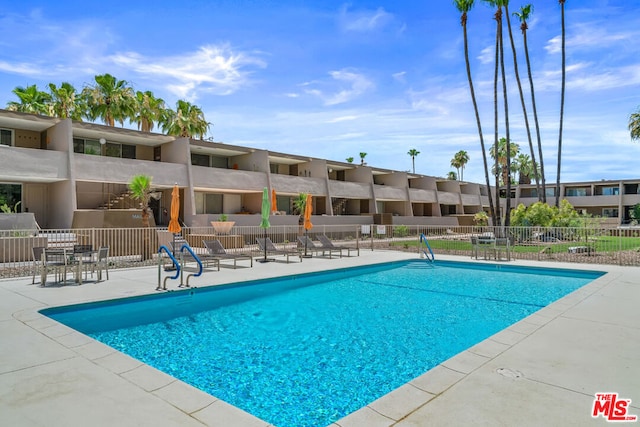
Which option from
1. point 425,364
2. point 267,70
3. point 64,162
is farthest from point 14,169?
point 425,364

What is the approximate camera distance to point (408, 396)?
382 centimetres

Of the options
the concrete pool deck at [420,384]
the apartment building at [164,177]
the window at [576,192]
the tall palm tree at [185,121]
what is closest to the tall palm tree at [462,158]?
the window at [576,192]

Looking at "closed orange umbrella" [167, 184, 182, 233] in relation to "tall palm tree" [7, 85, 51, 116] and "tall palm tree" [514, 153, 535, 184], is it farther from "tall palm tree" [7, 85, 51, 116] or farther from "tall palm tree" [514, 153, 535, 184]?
"tall palm tree" [514, 153, 535, 184]

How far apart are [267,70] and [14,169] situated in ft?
42.7

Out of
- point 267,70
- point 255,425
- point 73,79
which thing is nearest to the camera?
point 255,425

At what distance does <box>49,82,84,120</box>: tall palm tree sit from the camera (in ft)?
94.4

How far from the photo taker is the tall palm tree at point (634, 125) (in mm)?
33919

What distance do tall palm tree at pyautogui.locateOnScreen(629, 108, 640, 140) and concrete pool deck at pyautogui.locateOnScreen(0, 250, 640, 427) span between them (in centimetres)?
3572

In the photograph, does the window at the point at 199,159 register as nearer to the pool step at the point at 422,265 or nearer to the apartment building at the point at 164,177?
the apartment building at the point at 164,177

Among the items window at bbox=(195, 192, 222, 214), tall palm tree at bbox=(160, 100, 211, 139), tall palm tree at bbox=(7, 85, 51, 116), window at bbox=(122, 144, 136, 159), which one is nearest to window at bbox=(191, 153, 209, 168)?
window at bbox=(195, 192, 222, 214)

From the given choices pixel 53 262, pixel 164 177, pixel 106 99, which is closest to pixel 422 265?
pixel 53 262

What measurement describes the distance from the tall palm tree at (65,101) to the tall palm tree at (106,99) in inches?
28.6

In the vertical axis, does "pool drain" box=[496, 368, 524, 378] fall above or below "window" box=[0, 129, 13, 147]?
below

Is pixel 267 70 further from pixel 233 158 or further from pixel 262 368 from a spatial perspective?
pixel 233 158
